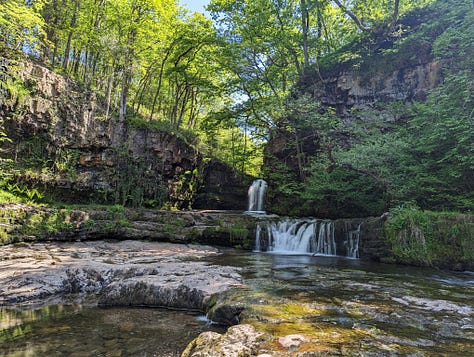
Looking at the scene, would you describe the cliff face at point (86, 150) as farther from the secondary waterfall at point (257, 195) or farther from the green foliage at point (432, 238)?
the green foliage at point (432, 238)

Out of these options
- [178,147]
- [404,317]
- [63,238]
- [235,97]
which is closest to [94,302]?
[404,317]

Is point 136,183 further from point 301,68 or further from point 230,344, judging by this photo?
point 230,344

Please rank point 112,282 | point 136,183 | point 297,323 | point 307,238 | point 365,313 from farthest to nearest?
1. point 136,183
2. point 307,238
3. point 112,282
4. point 365,313
5. point 297,323

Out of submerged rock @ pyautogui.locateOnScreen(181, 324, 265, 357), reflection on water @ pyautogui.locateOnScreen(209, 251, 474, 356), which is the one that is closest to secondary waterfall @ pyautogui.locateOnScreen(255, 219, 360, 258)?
reflection on water @ pyautogui.locateOnScreen(209, 251, 474, 356)

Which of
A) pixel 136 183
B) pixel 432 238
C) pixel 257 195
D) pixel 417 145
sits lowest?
pixel 432 238

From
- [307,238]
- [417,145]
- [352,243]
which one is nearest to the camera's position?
[352,243]

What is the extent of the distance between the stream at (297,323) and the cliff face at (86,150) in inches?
453

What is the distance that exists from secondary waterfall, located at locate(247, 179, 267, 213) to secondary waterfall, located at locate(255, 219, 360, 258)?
7.05 meters

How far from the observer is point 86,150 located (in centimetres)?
1589

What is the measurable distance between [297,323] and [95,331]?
281cm

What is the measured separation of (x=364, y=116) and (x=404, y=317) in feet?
46.7

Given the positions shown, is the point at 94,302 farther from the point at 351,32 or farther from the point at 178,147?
the point at 351,32

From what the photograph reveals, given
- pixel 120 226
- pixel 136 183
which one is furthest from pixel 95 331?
pixel 136 183

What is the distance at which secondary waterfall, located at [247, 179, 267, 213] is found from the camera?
21.0 metres
